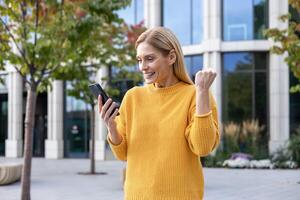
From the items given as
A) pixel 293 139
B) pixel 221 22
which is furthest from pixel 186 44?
pixel 293 139

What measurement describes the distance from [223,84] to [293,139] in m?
4.02

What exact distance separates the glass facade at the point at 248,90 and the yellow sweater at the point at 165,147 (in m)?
19.9

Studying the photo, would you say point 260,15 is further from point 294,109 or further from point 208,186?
point 208,186

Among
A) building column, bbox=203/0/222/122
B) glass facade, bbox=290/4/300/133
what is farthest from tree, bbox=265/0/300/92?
glass facade, bbox=290/4/300/133

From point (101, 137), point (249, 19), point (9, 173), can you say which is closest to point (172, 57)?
point (9, 173)

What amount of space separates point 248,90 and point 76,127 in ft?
31.1

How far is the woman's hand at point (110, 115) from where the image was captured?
241 cm

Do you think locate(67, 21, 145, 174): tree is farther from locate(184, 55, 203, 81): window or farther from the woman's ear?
the woman's ear

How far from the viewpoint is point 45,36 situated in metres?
8.78

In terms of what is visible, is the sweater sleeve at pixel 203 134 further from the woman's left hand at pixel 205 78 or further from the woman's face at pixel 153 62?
the woman's face at pixel 153 62

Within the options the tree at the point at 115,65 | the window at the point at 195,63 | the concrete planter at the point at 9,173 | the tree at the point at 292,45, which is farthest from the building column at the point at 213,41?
the concrete planter at the point at 9,173

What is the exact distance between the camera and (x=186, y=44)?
922 inches

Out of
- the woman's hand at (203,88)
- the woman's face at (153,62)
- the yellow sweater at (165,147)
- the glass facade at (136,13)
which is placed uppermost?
the glass facade at (136,13)

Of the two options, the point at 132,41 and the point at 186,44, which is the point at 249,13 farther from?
the point at 132,41
